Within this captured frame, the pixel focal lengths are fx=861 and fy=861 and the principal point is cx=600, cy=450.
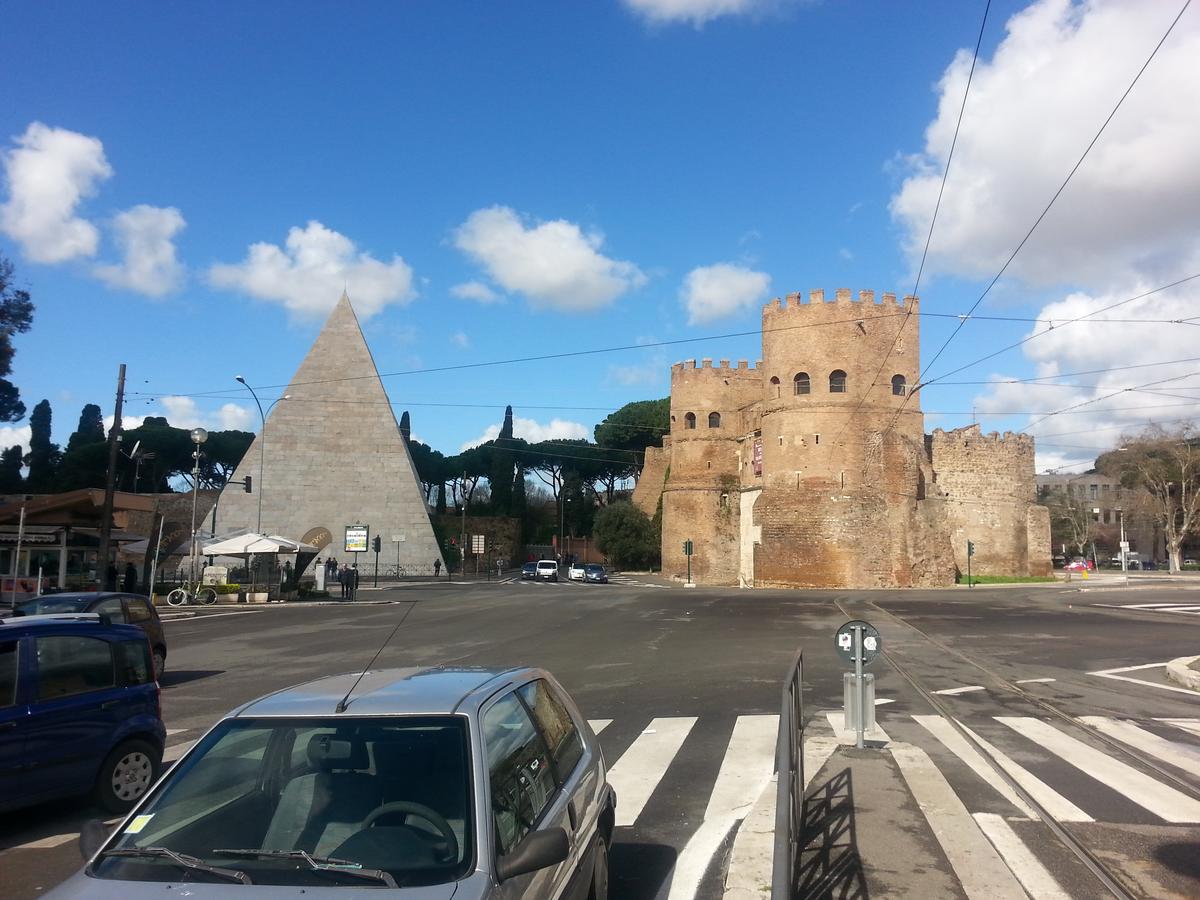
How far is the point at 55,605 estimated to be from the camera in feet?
44.1

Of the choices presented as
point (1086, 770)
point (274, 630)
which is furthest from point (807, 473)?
point (1086, 770)

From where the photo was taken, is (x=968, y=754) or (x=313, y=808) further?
(x=968, y=754)

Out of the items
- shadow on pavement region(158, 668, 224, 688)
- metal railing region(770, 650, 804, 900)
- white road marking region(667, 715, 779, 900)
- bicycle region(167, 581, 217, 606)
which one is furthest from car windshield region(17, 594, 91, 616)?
bicycle region(167, 581, 217, 606)

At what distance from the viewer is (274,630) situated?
2205cm

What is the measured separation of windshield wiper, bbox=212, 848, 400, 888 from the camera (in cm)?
268

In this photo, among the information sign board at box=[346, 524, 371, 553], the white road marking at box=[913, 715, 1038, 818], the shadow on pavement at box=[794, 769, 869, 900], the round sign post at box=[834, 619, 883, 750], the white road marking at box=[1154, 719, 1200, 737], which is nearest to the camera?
the shadow on pavement at box=[794, 769, 869, 900]

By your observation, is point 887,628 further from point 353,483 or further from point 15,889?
point 353,483

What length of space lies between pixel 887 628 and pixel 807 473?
87.1 ft

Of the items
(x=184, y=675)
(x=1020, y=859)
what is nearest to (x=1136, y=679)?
(x=1020, y=859)

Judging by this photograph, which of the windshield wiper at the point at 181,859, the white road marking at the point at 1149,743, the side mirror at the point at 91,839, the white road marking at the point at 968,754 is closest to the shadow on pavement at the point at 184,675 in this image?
the white road marking at the point at 968,754

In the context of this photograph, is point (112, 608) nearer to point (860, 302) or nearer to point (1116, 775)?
point (1116, 775)

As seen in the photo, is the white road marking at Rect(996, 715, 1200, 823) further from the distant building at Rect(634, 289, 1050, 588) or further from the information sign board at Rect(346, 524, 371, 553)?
the information sign board at Rect(346, 524, 371, 553)

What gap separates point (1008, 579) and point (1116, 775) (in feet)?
155

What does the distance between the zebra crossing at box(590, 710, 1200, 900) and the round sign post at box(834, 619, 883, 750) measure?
12.7 inches
